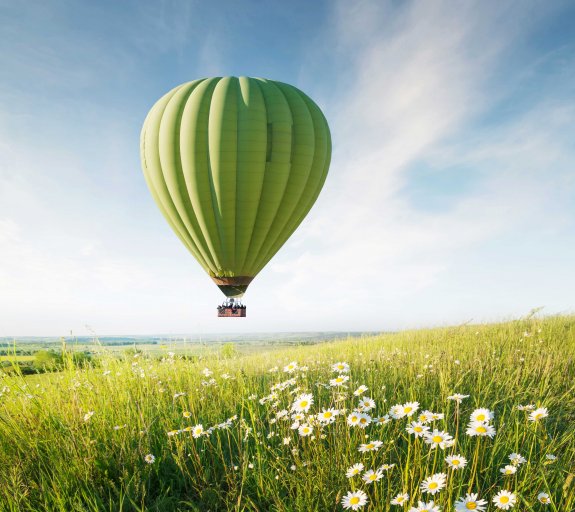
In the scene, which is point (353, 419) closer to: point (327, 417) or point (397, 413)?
point (327, 417)

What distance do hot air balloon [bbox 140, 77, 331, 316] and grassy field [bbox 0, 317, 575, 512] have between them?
8.63 meters

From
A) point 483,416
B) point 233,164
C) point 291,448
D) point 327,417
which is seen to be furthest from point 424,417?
point 233,164

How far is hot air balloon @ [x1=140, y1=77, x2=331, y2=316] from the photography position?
1355 cm

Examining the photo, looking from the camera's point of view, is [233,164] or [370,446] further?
[233,164]

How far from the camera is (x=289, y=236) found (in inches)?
629

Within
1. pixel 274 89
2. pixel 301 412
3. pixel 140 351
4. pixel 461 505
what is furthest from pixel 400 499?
pixel 274 89

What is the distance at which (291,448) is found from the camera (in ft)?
11.7

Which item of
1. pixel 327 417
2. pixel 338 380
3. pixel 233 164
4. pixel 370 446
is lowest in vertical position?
pixel 370 446

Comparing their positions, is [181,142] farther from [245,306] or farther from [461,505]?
[461,505]

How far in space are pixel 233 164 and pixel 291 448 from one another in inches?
443

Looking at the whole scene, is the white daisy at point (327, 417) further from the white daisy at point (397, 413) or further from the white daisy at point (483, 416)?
the white daisy at point (483, 416)

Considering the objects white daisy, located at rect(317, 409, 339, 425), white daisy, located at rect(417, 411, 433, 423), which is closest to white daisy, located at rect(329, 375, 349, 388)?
→ white daisy, located at rect(317, 409, 339, 425)

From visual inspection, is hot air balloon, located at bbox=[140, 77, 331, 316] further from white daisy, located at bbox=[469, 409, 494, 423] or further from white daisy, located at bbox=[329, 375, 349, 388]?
white daisy, located at bbox=[469, 409, 494, 423]

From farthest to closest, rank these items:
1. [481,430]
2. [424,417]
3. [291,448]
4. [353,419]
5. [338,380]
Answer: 1. [291,448]
2. [338,380]
3. [353,419]
4. [424,417]
5. [481,430]
